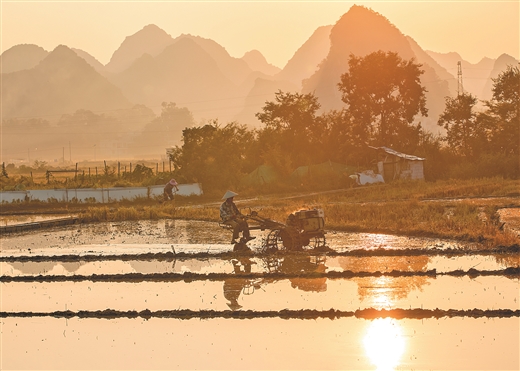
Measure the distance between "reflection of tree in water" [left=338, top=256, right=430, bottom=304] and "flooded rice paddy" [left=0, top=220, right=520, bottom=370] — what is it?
0.11 feet

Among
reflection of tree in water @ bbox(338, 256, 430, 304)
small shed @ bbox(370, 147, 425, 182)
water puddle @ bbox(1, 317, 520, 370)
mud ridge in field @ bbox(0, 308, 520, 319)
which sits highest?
small shed @ bbox(370, 147, 425, 182)

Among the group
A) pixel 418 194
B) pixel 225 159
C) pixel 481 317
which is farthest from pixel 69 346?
pixel 225 159

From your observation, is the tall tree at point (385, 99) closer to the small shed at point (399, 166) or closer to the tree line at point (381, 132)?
the tree line at point (381, 132)

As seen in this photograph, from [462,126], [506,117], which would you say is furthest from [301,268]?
[462,126]

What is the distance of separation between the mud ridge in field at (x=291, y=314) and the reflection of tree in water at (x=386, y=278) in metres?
1.00

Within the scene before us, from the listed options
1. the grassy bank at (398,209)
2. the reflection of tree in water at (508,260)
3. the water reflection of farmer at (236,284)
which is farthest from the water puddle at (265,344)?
the grassy bank at (398,209)

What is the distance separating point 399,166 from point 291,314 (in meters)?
36.6

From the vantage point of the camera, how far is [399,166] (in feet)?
158

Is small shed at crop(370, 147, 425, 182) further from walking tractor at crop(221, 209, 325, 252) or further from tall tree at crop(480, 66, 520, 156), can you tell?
walking tractor at crop(221, 209, 325, 252)

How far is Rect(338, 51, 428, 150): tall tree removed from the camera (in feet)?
181

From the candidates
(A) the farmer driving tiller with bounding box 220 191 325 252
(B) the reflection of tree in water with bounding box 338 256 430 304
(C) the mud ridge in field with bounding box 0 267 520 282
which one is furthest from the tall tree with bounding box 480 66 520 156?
(C) the mud ridge in field with bounding box 0 267 520 282

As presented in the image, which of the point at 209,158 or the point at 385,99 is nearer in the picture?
the point at 209,158

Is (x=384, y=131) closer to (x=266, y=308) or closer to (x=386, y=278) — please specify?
(x=386, y=278)

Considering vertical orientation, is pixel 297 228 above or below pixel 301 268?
above
